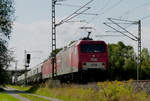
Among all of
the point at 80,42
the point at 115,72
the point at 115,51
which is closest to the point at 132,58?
the point at 115,51

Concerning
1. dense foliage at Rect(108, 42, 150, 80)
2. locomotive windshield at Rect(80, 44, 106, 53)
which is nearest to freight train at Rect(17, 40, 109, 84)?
locomotive windshield at Rect(80, 44, 106, 53)

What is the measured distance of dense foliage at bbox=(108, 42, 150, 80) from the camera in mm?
78312

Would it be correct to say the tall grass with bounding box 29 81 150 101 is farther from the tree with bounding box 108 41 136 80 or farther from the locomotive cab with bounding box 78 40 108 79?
the tree with bounding box 108 41 136 80

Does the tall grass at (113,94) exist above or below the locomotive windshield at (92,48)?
below

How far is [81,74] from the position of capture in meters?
28.5

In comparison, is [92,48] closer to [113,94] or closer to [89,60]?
[89,60]

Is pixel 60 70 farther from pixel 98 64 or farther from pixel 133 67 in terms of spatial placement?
pixel 133 67

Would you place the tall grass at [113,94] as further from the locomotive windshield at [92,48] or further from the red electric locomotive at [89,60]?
the locomotive windshield at [92,48]

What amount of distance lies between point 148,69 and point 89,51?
5589 centimetres

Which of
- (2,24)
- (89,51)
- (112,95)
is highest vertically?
(2,24)

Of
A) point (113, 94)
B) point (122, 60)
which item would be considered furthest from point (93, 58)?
point (122, 60)

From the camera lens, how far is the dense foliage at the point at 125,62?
3083 inches

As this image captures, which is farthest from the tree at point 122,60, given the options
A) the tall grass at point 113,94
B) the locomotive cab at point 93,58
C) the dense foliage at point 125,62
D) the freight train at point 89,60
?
the tall grass at point 113,94

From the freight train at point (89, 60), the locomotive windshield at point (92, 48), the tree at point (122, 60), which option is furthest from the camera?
the tree at point (122, 60)
